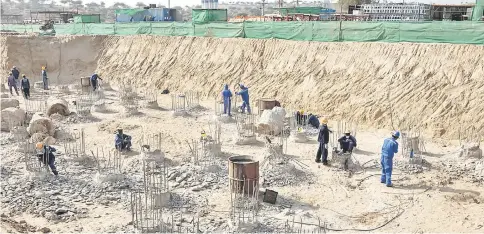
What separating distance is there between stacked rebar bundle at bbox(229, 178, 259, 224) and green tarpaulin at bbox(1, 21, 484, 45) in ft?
34.9

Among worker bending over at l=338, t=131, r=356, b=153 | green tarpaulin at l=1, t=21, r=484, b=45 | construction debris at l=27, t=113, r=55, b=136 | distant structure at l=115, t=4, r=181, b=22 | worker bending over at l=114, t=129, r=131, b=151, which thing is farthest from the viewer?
distant structure at l=115, t=4, r=181, b=22

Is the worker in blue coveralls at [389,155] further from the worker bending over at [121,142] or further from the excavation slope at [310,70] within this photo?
the worker bending over at [121,142]

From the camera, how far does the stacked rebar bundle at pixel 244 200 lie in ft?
29.1

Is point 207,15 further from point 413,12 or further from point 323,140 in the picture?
point 323,140

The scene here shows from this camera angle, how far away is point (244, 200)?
9539 mm

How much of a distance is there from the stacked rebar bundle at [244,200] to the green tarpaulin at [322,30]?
34.9ft

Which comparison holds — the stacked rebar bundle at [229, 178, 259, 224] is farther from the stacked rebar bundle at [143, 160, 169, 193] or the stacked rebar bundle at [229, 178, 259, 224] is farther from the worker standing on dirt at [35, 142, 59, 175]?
the worker standing on dirt at [35, 142, 59, 175]

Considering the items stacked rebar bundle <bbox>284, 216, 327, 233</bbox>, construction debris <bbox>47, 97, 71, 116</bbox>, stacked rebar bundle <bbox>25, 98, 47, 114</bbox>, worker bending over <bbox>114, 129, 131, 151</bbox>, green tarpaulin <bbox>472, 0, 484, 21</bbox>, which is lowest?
stacked rebar bundle <bbox>284, 216, 327, 233</bbox>

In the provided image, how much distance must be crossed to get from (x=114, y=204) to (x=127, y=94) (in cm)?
1050

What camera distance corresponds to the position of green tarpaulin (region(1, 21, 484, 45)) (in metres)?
16.7

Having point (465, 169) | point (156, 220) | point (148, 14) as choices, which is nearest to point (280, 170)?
point (156, 220)

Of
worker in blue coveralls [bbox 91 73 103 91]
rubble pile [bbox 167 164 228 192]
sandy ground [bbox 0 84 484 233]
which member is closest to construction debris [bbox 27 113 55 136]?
sandy ground [bbox 0 84 484 233]

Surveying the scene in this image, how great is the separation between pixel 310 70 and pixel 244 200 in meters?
10.8

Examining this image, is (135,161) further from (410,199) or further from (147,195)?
(410,199)
